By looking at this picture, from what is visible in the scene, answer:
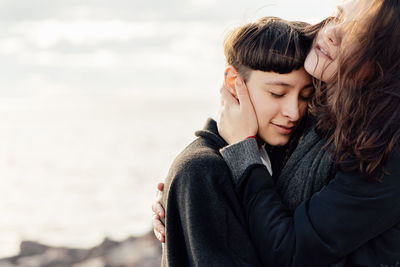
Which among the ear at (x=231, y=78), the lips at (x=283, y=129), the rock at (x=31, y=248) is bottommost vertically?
Answer: the rock at (x=31, y=248)

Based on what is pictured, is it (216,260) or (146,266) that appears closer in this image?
(216,260)

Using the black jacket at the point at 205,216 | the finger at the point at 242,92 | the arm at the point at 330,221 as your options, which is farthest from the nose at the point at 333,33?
the black jacket at the point at 205,216

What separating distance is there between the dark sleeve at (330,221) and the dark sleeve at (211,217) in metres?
0.08

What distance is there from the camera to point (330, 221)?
6.46 ft

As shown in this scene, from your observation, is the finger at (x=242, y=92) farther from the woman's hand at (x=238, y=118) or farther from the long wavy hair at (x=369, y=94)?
the long wavy hair at (x=369, y=94)

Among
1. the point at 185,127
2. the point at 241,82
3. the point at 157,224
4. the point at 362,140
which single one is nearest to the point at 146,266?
the point at 157,224

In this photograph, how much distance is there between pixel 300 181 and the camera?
2.21 metres

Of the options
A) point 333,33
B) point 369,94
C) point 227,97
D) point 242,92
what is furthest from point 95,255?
point 369,94

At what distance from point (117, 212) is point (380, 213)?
27.4 ft

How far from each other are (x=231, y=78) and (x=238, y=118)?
23cm

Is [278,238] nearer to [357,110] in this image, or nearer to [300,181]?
[300,181]

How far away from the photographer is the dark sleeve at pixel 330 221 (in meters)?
1.96

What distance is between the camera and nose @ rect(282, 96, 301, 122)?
2338mm

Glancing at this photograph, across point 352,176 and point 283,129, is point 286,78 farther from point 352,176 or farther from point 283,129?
point 352,176
